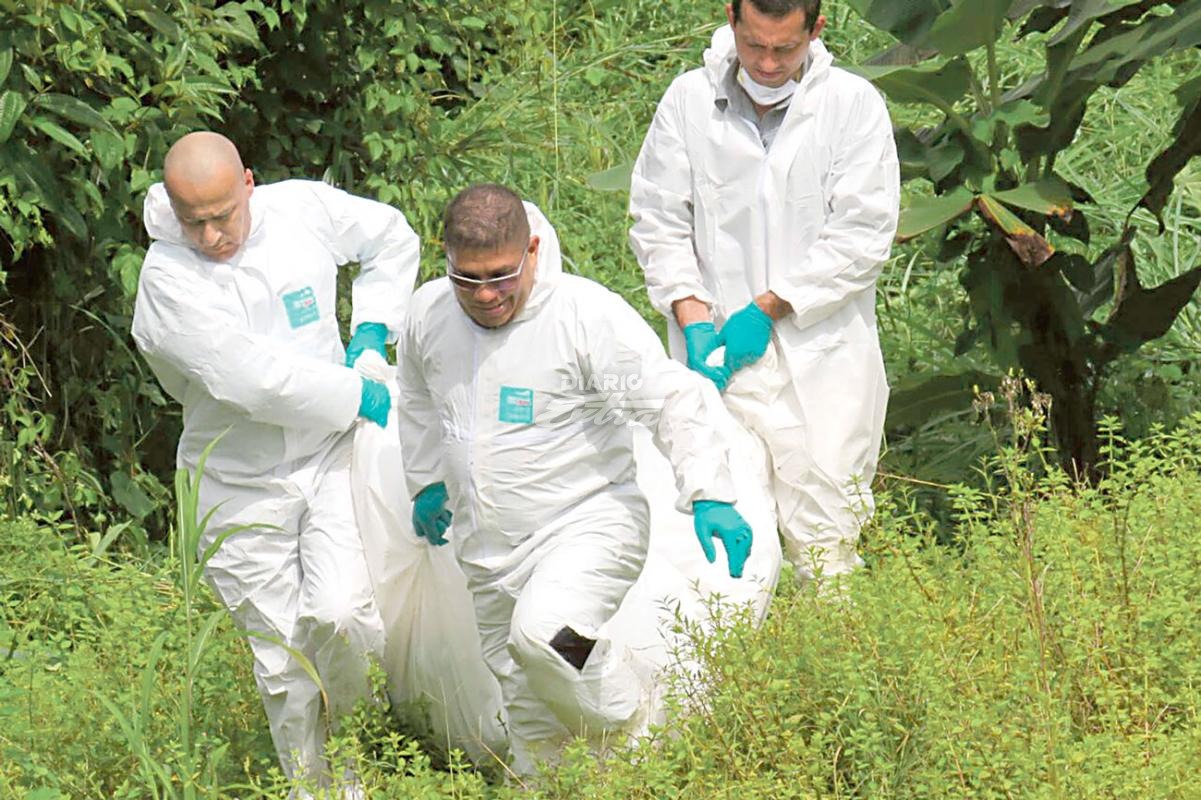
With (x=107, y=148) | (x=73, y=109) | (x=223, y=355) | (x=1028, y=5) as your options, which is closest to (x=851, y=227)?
(x=223, y=355)

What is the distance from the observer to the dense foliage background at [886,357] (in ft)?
14.1

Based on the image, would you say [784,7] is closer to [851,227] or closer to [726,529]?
[851,227]

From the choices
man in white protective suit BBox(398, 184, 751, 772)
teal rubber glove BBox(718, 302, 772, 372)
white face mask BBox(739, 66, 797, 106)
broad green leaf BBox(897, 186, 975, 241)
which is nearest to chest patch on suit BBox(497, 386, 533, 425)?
man in white protective suit BBox(398, 184, 751, 772)

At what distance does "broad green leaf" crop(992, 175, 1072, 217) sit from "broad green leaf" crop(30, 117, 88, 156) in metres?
3.00

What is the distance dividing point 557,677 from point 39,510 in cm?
337

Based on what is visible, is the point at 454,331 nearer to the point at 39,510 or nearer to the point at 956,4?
the point at 956,4

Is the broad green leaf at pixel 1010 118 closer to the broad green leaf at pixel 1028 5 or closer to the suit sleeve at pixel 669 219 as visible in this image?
the broad green leaf at pixel 1028 5

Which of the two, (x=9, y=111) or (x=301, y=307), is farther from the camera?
(x=9, y=111)

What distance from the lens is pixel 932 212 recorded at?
244 inches

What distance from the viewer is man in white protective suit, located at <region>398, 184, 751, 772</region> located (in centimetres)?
438

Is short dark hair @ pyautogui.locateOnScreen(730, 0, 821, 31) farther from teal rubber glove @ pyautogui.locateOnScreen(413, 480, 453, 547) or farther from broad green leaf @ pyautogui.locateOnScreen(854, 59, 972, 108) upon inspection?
teal rubber glove @ pyautogui.locateOnScreen(413, 480, 453, 547)

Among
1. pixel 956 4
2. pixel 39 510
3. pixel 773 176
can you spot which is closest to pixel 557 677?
pixel 773 176

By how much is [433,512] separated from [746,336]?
3.27 feet

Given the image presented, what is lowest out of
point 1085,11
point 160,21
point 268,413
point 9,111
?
point 268,413
